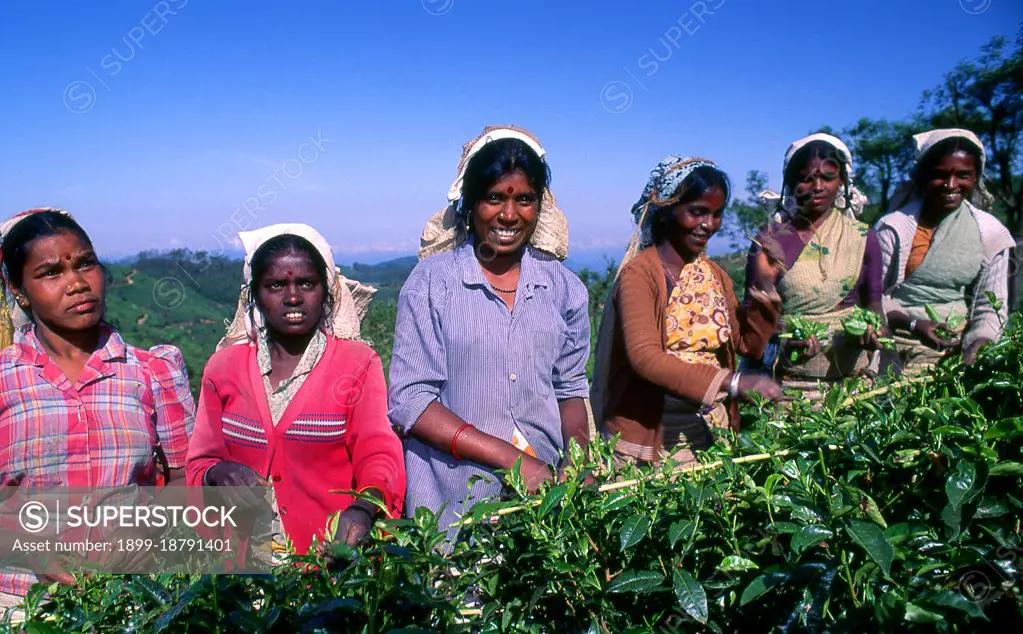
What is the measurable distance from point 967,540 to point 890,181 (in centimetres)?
2129

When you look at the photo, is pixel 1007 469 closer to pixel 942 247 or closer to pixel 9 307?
pixel 9 307

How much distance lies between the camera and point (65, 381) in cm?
221

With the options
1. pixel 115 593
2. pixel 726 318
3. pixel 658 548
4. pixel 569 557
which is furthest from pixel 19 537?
pixel 726 318

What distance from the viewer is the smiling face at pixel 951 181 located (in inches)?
137

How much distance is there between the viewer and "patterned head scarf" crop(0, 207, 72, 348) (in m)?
2.21

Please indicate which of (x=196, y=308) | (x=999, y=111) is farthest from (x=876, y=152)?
(x=196, y=308)

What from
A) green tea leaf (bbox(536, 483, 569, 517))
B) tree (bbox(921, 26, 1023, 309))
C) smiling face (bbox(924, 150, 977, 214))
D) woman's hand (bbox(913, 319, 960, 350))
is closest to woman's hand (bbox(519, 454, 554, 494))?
green tea leaf (bbox(536, 483, 569, 517))

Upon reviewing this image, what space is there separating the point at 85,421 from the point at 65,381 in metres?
0.15

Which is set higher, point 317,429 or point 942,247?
point 942,247

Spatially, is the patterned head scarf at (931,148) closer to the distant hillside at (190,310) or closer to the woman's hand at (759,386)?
the woman's hand at (759,386)

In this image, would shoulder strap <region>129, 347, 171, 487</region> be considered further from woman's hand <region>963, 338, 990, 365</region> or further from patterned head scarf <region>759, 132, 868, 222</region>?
patterned head scarf <region>759, 132, 868, 222</region>

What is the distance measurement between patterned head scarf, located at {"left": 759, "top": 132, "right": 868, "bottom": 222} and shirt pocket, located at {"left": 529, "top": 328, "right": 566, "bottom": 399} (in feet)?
5.42

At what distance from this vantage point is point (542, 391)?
92.7 inches

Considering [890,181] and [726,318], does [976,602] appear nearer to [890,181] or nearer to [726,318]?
[726,318]
